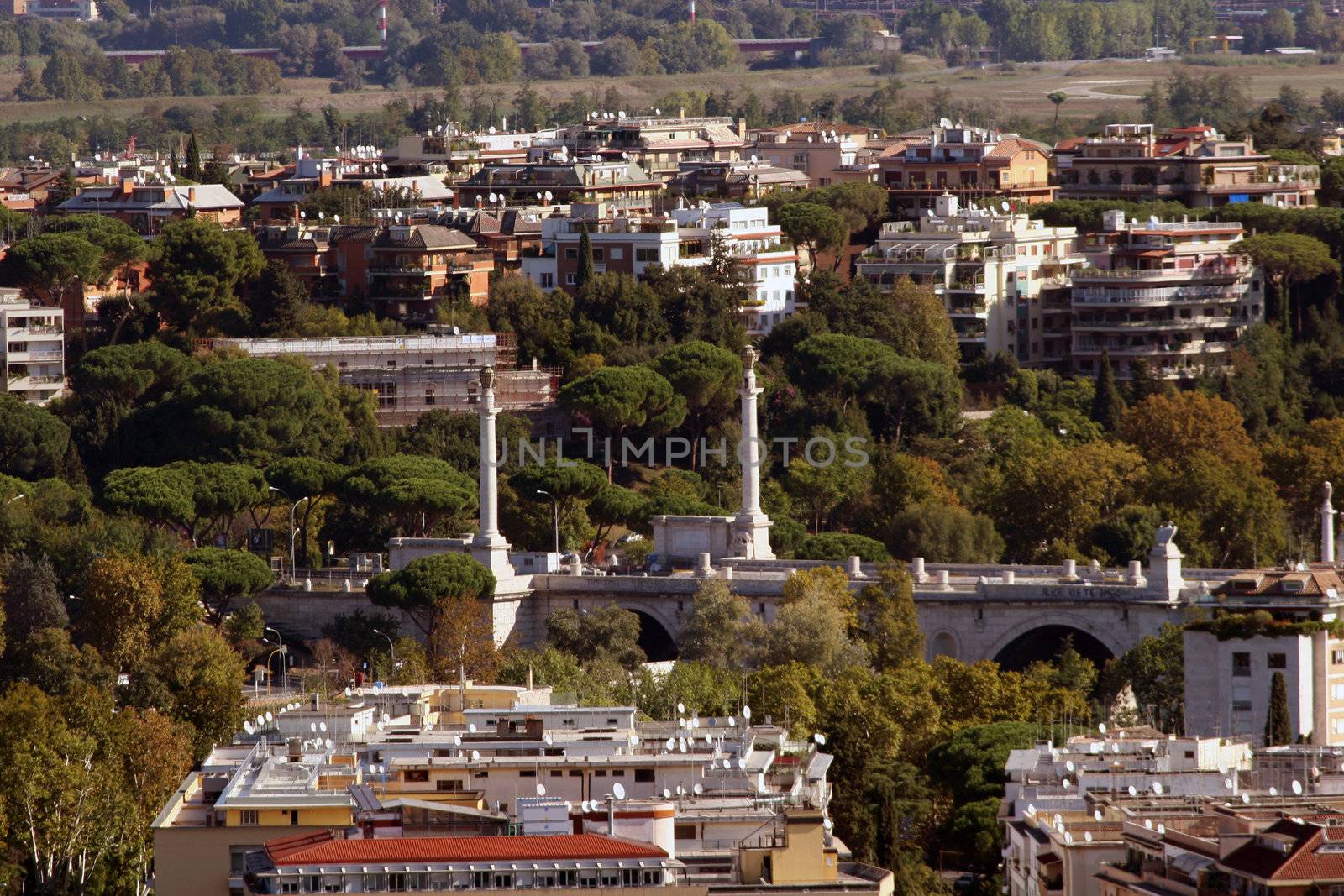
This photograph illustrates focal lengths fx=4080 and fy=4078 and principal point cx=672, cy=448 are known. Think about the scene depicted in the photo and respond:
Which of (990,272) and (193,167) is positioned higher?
(193,167)

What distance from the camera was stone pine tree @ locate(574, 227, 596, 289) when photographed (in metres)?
110

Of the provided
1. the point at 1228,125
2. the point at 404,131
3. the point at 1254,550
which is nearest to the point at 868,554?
the point at 1254,550

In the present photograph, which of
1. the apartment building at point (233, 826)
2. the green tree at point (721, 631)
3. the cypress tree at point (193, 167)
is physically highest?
the apartment building at point (233, 826)

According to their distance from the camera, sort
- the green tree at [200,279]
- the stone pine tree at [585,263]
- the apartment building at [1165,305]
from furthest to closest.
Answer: the stone pine tree at [585,263] < the apartment building at [1165,305] < the green tree at [200,279]

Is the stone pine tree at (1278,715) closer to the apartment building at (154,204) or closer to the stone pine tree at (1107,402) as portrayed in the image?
the stone pine tree at (1107,402)

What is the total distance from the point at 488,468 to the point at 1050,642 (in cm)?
1249

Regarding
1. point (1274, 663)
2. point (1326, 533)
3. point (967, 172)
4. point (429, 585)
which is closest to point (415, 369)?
point (429, 585)

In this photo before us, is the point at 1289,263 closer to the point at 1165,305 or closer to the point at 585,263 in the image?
the point at 1165,305

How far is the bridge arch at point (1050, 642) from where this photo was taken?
79.8 m

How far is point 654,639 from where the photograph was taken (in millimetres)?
85125

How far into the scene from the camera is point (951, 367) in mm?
104500

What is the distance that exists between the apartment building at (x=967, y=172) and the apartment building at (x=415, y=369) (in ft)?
75.0

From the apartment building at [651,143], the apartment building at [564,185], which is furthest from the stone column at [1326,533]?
the apartment building at [651,143]

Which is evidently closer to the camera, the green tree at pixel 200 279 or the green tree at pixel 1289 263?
the green tree at pixel 200 279
